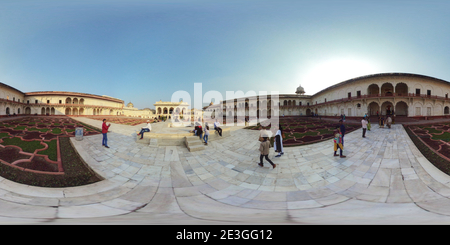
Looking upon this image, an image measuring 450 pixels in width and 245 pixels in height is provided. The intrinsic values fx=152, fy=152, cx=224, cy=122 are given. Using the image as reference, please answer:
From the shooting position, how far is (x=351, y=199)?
2.94 metres

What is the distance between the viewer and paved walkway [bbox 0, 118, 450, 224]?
2.25 metres

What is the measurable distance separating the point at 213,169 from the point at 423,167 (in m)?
5.74

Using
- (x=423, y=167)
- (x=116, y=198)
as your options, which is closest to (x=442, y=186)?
(x=423, y=167)

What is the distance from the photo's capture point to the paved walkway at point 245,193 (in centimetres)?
225

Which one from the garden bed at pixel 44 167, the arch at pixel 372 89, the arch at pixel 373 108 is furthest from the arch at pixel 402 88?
the garden bed at pixel 44 167

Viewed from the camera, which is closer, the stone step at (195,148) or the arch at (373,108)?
the stone step at (195,148)

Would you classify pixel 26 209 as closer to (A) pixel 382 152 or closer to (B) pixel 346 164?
(B) pixel 346 164

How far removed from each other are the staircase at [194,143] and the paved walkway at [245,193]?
3.78ft

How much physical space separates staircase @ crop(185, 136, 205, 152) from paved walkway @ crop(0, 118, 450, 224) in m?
1.15

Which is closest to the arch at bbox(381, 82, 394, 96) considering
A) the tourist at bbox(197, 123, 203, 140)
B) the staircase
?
the tourist at bbox(197, 123, 203, 140)

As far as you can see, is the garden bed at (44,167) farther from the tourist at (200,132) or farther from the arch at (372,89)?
the arch at (372,89)

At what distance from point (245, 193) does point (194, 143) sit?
419cm

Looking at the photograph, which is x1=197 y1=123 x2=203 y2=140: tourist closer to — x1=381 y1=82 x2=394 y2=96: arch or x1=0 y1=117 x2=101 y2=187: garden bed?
x1=0 y1=117 x2=101 y2=187: garden bed

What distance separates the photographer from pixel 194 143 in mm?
6969
